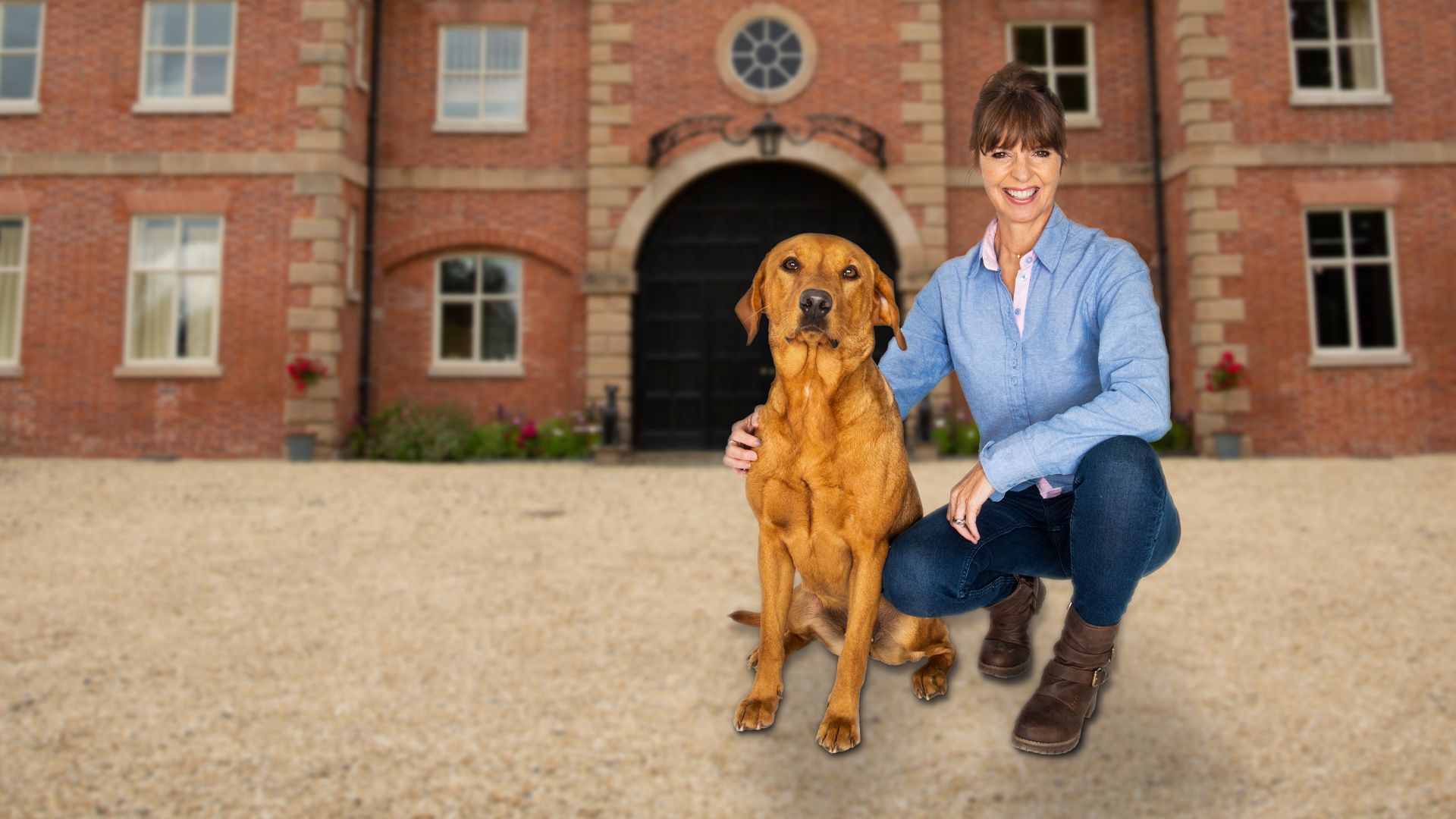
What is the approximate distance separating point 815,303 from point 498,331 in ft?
56.5

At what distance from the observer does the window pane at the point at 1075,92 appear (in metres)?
16.1

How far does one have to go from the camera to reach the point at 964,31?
1628cm

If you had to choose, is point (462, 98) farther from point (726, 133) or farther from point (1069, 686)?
point (1069, 686)

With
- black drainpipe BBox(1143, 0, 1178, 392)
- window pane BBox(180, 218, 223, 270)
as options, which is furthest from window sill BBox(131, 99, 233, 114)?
black drainpipe BBox(1143, 0, 1178, 392)

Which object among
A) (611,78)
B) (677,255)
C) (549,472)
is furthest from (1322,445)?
(611,78)

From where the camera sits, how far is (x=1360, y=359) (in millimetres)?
14445

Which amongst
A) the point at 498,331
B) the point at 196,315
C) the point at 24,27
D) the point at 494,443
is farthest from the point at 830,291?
the point at 24,27

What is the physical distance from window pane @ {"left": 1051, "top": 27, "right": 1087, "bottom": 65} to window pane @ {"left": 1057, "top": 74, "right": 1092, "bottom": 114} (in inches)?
15.5

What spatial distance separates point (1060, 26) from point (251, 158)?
48.5 feet

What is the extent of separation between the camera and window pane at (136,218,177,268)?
15.8 metres

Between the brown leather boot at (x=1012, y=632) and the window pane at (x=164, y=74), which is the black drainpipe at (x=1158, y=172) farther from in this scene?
the window pane at (x=164, y=74)

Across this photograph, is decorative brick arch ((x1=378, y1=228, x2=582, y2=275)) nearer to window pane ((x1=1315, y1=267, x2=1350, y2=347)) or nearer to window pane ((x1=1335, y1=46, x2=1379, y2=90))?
window pane ((x1=1315, y1=267, x2=1350, y2=347))

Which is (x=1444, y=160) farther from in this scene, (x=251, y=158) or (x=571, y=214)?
(x=251, y=158)

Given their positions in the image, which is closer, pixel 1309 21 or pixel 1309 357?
pixel 1309 357
